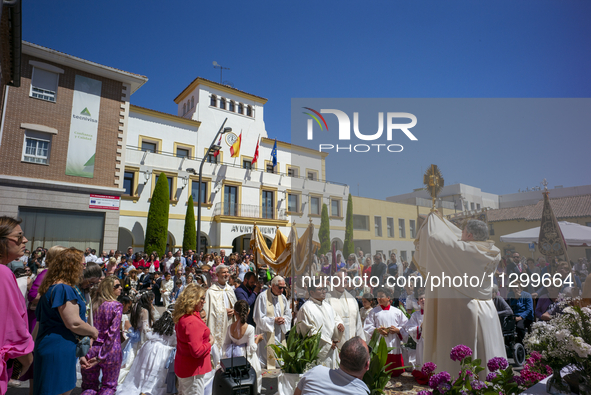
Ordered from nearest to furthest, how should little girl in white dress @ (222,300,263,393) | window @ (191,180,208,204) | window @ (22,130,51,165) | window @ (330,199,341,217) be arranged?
1. little girl in white dress @ (222,300,263,393)
2. window @ (330,199,341,217)
3. window @ (22,130,51,165)
4. window @ (191,180,208,204)

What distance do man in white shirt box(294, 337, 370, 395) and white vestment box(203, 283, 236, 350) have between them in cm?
323

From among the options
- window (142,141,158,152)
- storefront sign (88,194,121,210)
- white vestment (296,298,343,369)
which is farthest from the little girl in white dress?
window (142,141,158,152)

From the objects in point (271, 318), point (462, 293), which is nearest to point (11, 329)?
point (462, 293)

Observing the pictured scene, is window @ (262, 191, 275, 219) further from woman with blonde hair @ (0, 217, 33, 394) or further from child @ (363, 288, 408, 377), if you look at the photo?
woman with blonde hair @ (0, 217, 33, 394)

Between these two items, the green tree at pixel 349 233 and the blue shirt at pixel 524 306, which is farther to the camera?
the blue shirt at pixel 524 306

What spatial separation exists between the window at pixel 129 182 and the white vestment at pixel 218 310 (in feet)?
61.3

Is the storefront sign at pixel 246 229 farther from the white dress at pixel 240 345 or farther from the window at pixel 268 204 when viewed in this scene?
the white dress at pixel 240 345

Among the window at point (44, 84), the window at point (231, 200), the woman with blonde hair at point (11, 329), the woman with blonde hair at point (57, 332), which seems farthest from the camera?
the window at point (231, 200)

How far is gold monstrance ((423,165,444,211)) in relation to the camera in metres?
3.94

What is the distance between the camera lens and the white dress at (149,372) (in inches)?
183

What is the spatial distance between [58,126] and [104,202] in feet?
14.4

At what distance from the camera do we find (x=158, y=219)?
20984mm

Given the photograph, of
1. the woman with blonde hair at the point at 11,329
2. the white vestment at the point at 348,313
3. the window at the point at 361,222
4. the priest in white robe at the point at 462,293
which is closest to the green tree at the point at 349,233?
the window at the point at 361,222

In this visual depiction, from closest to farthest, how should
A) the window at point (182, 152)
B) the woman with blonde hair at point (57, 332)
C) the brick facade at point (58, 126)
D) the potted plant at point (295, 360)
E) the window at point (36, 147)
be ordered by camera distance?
the woman with blonde hair at point (57, 332) < the potted plant at point (295, 360) < the brick facade at point (58, 126) < the window at point (36, 147) < the window at point (182, 152)
